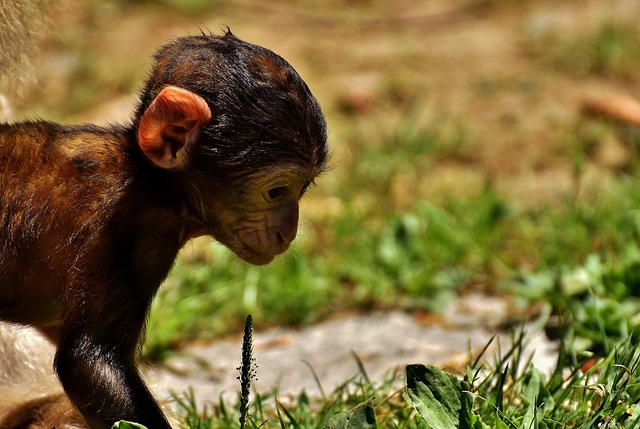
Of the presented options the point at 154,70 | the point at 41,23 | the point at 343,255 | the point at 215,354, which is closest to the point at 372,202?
the point at 343,255

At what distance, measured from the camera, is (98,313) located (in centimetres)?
385

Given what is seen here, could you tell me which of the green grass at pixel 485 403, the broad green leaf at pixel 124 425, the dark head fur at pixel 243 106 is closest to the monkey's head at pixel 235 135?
the dark head fur at pixel 243 106

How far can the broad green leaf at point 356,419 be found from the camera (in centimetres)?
379

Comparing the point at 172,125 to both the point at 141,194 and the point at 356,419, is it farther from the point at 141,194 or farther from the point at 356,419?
the point at 356,419

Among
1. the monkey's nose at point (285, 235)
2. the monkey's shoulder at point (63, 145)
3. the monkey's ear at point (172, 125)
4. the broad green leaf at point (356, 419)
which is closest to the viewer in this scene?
the broad green leaf at point (356, 419)

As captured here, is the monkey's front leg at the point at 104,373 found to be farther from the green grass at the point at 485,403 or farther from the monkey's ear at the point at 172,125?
the monkey's ear at the point at 172,125

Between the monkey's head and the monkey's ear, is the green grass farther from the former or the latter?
the monkey's ear

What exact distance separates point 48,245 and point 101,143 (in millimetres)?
451

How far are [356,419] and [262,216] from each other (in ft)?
2.95

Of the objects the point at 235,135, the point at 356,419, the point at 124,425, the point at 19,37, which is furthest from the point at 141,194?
the point at 19,37

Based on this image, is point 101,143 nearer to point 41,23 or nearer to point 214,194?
point 214,194

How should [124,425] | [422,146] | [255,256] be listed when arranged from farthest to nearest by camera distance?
[422,146] → [255,256] → [124,425]

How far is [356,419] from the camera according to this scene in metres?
3.80

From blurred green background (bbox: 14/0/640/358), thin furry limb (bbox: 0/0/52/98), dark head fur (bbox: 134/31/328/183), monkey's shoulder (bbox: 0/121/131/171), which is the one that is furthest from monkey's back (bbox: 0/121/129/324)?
blurred green background (bbox: 14/0/640/358)
